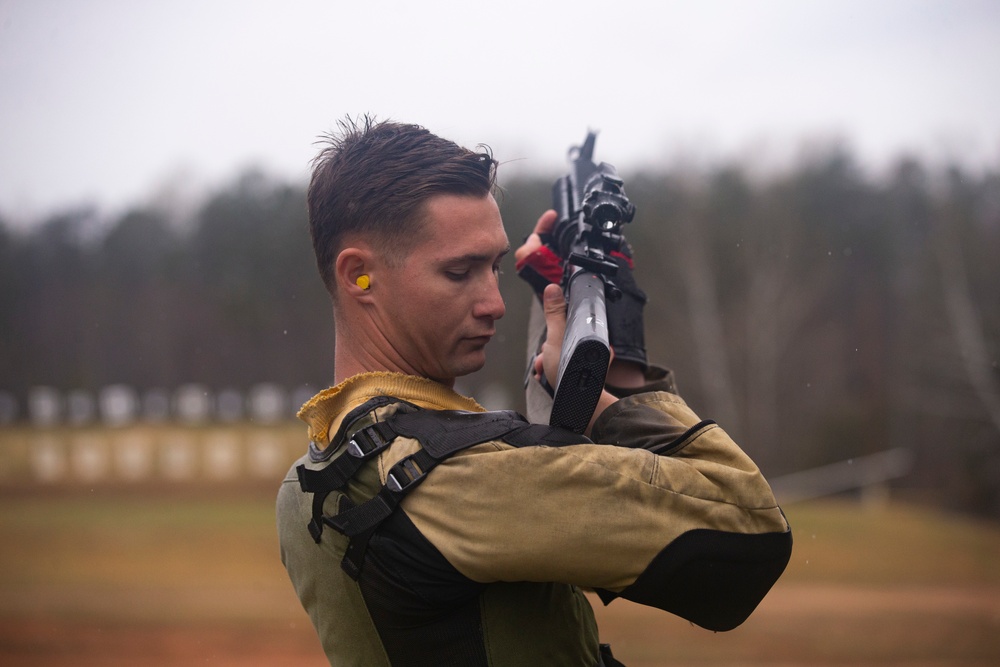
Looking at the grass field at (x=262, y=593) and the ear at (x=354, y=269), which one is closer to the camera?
the ear at (x=354, y=269)

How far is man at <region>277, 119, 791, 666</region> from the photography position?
1427mm

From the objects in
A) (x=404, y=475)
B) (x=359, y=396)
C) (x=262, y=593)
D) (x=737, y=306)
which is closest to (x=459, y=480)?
(x=404, y=475)

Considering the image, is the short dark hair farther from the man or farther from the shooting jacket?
the shooting jacket

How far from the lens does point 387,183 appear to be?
169cm

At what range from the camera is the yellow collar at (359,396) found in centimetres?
168

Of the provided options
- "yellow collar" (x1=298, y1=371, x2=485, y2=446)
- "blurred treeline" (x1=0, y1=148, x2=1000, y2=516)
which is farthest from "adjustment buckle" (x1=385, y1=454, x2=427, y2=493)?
"blurred treeline" (x1=0, y1=148, x2=1000, y2=516)

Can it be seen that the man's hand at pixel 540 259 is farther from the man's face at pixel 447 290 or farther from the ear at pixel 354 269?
the ear at pixel 354 269

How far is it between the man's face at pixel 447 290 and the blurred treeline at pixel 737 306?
10.4 m

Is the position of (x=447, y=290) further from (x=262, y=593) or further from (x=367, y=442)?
(x=262, y=593)

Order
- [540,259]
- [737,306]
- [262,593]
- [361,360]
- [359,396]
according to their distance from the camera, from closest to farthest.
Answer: [359,396] → [361,360] → [540,259] → [262,593] → [737,306]

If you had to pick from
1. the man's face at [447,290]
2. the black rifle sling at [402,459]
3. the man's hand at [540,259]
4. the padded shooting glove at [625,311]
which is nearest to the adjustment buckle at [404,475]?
the black rifle sling at [402,459]

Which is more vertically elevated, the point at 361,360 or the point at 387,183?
the point at 387,183

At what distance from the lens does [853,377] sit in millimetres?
23172

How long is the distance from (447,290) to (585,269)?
332 millimetres
